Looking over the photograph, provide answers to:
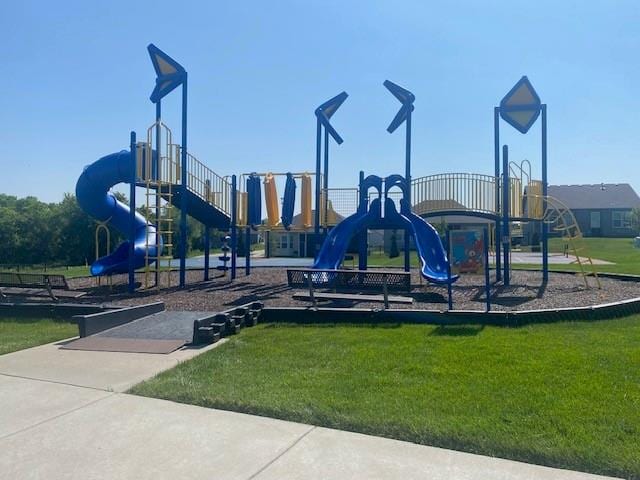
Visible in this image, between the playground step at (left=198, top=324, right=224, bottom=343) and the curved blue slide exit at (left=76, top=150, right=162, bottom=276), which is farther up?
the curved blue slide exit at (left=76, top=150, right=162, bottom=276)

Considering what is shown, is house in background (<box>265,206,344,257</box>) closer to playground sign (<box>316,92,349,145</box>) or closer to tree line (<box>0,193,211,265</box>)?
tree line (<box>0,193,211,265</box>)

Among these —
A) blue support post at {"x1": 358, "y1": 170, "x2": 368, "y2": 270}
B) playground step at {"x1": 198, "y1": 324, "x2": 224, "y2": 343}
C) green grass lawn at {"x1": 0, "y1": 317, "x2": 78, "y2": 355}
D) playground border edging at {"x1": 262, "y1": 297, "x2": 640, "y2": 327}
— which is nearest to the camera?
playground step at {"x1": 198, "y1": 324, "x2": 224, "y2": 343}

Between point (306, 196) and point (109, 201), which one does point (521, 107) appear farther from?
point (109, 201)

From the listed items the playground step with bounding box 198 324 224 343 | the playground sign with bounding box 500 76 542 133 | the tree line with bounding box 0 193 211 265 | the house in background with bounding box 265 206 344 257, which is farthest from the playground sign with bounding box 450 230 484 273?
the tree line with bounding box 0 193 211 265

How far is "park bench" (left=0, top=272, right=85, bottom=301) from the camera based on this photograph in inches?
495

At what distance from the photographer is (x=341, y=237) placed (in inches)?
634

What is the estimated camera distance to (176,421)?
5.00m

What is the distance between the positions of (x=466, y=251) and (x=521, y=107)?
4840 millimetres

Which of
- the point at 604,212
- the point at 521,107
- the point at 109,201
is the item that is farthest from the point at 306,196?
the point at 604,212

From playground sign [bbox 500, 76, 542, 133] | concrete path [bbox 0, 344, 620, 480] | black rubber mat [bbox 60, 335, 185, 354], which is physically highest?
playground sign [bbox 500, 76, 542, 133]

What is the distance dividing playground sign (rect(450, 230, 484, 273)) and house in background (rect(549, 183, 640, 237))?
151 feet

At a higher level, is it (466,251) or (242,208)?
(242,208)

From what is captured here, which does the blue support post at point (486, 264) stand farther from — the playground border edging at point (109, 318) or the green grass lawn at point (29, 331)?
the green grass lawn at point (29, 331)

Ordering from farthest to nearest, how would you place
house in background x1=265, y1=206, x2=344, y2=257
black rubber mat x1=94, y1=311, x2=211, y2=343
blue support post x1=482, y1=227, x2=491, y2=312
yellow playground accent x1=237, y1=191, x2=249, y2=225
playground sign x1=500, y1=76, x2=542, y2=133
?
house in background x1=265, y1=206, x2=344, y2=257 → yellow playground accent x1=237, y1=191, x2=249, y2=225 → playground sign x1=500, y1=76, x2=542, y2=133 → blue support post x1=482, y1=227, x2=491, y2=312 → black rubber mat x1=94, y1=311, x2=211, y2=343
